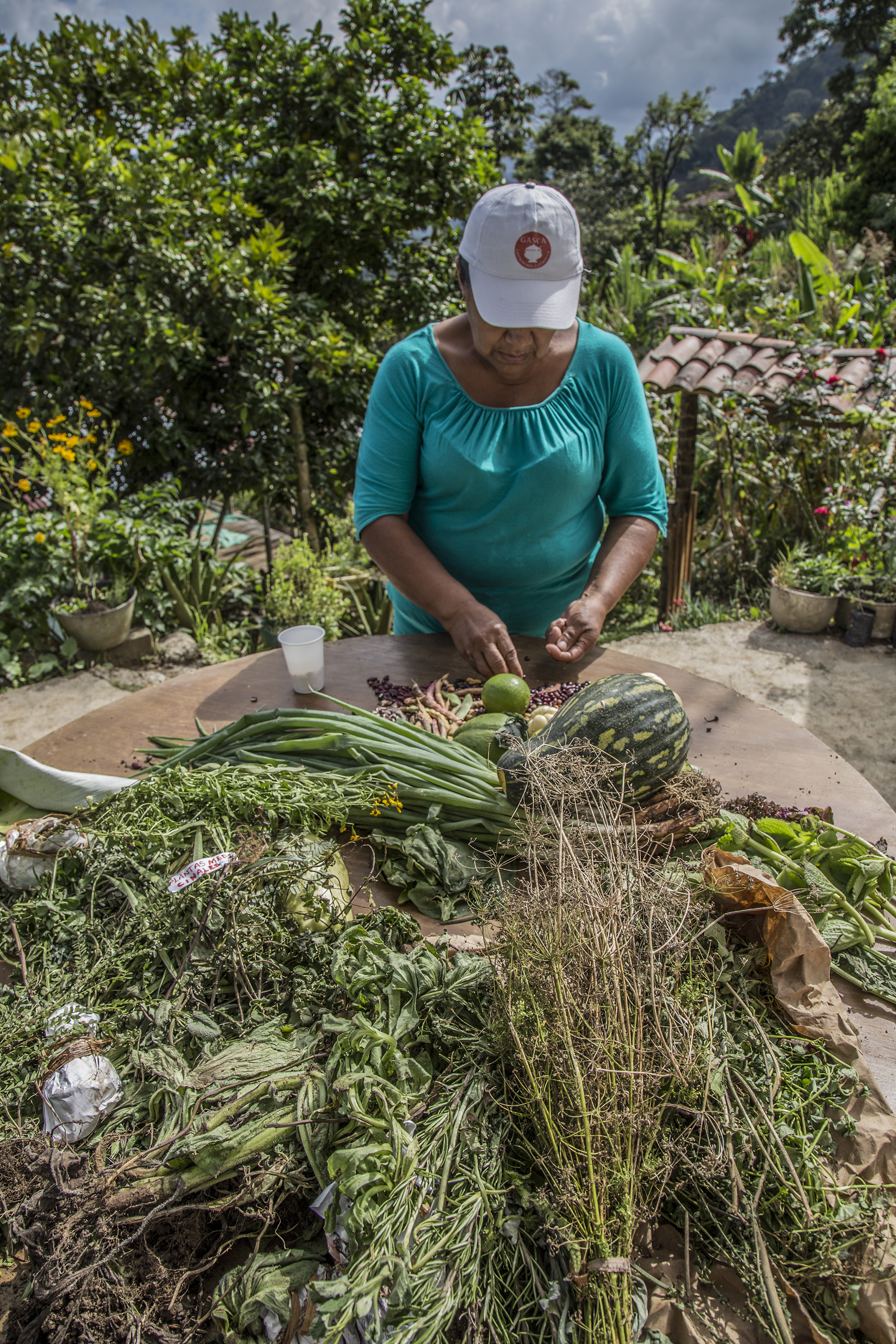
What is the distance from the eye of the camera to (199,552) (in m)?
5.61

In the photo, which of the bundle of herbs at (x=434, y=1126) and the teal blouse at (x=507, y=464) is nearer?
the bundle of herbs at (x=434, y=1126)

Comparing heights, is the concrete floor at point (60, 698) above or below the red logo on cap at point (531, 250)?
below

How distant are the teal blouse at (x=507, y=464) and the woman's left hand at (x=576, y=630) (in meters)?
0.32

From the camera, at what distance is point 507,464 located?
2393mm

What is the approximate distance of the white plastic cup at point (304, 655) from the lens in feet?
7.57

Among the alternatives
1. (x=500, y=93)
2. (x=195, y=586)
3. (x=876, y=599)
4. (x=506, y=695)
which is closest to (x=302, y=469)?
(x=195, y=586)

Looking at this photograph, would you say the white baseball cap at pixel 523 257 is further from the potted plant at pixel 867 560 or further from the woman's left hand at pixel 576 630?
the potted plant at pixel 867 560

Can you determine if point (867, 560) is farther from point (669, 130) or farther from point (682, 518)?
point (669, 130)

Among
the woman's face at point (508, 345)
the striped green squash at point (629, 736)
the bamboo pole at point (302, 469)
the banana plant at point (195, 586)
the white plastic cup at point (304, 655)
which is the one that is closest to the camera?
the striped green squash at point (629, 736)

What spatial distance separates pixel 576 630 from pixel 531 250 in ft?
3.70

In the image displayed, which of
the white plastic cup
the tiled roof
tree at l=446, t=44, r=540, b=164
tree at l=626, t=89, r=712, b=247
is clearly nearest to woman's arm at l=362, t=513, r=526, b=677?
the white plastic cup

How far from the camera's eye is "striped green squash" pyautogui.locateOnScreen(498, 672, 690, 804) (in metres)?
1.67

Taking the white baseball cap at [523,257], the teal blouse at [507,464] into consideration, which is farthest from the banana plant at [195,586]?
the white baseball cap at [523,257]

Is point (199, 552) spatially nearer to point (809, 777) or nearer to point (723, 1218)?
point (809, 777)
